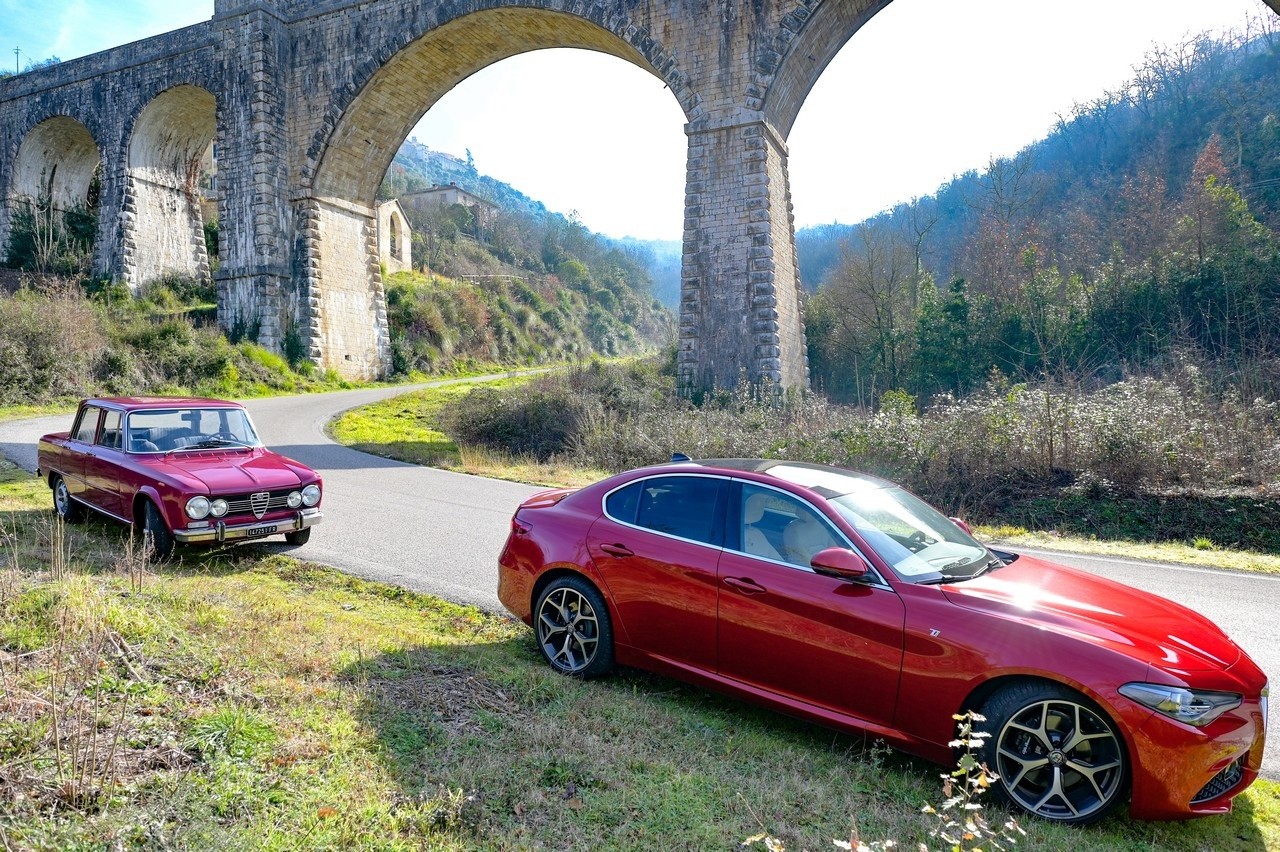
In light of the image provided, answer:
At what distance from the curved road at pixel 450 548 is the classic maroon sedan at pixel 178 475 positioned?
74 centimetres

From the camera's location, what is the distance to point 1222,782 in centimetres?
320

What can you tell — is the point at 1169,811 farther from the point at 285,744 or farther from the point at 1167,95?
the point at 1167,95

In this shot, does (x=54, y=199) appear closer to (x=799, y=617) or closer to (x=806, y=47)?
(x=806, y=47)

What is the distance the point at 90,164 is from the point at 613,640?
3812 cm

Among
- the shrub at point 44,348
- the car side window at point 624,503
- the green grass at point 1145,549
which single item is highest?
the shrub at point 44,348

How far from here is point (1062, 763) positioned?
326 centimetres

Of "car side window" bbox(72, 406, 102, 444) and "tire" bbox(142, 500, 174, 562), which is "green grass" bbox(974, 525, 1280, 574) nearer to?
"tire" bbox(142, 500, 174, 562)

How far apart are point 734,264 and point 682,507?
13873 millimetres

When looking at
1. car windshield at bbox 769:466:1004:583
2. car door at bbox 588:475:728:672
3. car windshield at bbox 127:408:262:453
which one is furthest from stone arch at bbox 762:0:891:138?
car door at bbox 588:475:728:672

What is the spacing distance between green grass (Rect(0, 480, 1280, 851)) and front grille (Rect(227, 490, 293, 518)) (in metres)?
1.72

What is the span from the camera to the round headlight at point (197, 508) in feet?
21.5

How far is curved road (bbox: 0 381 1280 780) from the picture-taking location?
626 cm

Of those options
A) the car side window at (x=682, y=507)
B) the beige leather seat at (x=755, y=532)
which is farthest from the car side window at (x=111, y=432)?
the beige leather seat at (x=755, y=532)

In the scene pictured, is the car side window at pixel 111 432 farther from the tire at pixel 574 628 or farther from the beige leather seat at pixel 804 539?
the beige leather seat at pixel 804 539
